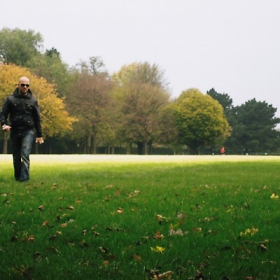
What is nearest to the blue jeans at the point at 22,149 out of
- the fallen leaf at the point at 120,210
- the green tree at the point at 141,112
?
the fallen leaf at the point at 120,210

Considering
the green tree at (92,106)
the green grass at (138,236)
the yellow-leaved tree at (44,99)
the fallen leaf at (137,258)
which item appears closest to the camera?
the green grass at (138,236)

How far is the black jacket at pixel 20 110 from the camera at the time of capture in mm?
11547

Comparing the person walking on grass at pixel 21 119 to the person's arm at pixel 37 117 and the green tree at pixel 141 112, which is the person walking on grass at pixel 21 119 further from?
the green tree at pixel 141 112

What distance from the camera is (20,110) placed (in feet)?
38.2

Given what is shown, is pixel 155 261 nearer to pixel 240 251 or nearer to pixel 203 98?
pixel 240 251

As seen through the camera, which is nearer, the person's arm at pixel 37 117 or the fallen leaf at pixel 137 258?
the fallen leaf at pixel 137 258

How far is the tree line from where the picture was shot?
59.7 meters

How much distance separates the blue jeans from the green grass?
2.69 meters

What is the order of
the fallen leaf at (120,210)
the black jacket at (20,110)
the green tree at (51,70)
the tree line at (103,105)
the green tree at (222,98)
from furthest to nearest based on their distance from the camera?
the green tree at (222,98), the green tree at (51,70), the tree line at (103,105), the black jacket at (20,110), the fallen leaf at (120,210)

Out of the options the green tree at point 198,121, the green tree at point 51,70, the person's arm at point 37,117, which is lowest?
the person's arm at point 37,117

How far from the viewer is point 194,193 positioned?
955 cm

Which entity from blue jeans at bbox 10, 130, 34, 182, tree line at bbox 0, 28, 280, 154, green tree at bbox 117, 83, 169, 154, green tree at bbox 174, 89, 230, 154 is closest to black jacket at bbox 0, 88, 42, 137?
blue jeans at bbox 10, 130, 34, 182

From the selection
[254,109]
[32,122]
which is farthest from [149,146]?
[32,122]

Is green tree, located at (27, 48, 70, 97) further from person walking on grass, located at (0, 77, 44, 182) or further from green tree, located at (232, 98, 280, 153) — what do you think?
person walking on grass, located at (0, 77, 44, 182)
